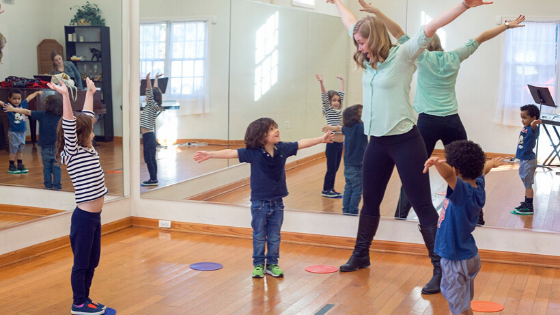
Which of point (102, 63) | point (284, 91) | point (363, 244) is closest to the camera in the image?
point (363, 244)

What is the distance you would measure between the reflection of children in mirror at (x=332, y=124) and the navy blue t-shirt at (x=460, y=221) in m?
1.60

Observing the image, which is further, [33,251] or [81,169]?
[33,251]

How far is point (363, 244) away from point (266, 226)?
24.2 inches

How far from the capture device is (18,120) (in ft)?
11.6

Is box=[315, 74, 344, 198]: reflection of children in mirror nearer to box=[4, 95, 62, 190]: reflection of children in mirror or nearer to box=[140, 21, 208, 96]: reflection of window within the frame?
box=[140, 21, 208, 96]: reflection of window

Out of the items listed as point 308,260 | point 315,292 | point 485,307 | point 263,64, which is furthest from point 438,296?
point 263,64

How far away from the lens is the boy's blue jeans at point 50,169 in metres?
3.77

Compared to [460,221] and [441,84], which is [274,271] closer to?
[460,221]

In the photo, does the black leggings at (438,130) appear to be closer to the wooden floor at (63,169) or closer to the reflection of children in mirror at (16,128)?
the wooden floor at (63,169)

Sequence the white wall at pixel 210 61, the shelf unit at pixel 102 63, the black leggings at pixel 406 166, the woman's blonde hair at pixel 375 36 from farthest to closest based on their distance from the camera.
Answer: the white wall at pixel 210 61, the shelf unit at pixel 102 63, the black leggings at pixel 406 166, the woman's blonde hair at pixel 375 36

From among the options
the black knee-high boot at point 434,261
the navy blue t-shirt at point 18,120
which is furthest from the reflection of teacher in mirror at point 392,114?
the navy blue t-shirt at point 18,120

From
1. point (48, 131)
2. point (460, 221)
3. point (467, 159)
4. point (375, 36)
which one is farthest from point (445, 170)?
point (48, 131)

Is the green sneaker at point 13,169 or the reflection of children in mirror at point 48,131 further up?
the reflection of children in mirror at point 48,131

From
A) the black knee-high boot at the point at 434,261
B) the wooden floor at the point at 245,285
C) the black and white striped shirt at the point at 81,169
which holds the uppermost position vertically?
the black and white striped shirt at the point at 81,169
